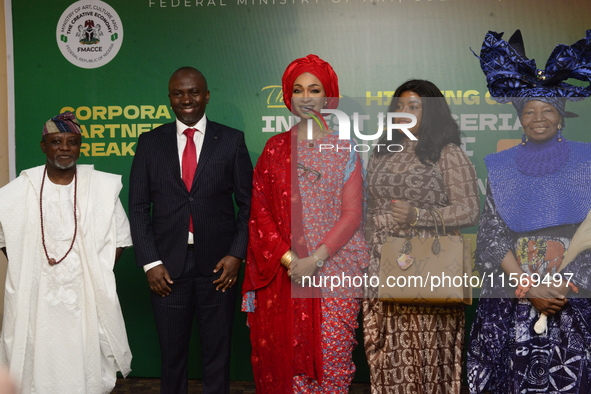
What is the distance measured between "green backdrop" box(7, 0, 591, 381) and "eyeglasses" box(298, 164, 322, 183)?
1032 millimetres

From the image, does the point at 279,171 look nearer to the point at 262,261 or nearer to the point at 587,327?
the point at 262,261

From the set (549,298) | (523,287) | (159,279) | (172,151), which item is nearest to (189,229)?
(159,279)

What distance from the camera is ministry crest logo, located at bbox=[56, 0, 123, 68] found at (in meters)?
4.31

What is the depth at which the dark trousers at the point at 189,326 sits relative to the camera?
3.30 metres

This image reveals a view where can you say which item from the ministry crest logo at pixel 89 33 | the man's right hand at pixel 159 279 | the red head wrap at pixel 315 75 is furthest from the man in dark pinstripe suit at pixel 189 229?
the ministry crest logo at pixel 89 33

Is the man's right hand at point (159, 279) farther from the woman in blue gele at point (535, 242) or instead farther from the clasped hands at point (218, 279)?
the woman in blue gele at point (535, 242)

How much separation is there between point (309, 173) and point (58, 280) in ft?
Result: 4.46

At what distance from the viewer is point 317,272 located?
3211 mm

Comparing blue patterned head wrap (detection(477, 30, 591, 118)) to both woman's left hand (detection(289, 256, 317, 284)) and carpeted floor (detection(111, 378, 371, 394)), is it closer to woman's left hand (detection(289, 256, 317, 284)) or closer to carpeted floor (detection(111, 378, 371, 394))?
woman's left hand (detection(289, 256, 317, 284))

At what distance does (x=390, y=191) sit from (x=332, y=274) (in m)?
0.50

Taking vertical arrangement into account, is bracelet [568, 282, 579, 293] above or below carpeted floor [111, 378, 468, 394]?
above

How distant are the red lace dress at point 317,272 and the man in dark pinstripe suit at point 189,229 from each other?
166 millimetres

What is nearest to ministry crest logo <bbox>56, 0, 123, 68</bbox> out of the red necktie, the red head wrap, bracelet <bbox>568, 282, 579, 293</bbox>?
the red necktie

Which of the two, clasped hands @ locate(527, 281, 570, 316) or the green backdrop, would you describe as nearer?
clasped hands @ locate(527, 281, 570, 316)
